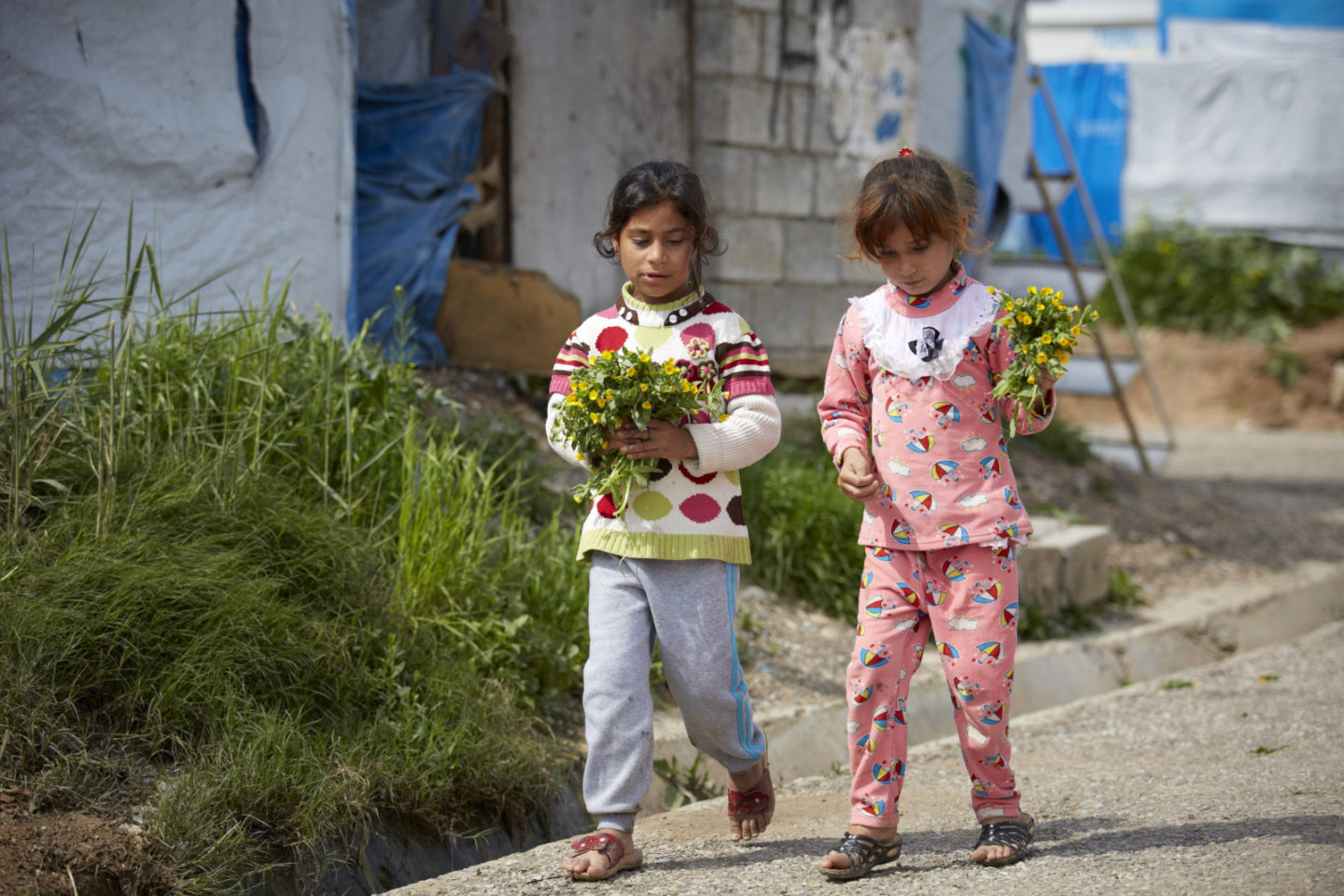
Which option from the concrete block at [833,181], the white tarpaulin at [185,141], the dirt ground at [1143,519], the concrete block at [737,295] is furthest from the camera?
the concrete block at [833,181]

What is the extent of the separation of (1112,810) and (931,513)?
1022 mm

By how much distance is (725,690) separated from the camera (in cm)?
284

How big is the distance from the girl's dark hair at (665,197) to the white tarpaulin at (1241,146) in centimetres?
1525

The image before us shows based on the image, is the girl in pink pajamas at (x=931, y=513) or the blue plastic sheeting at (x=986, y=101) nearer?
the girl in pink pajamas at (x=931, y=513)

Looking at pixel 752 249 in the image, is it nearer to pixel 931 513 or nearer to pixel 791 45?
pixel 791 45

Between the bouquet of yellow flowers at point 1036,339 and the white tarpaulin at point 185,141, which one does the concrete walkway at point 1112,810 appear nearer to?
the bouquet of yellow flowers at point 1036,339

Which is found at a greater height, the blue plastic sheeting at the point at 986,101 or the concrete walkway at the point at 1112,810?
the blue plastic sheeting at the point at 986,101

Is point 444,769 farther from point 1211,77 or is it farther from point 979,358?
point 1211,77

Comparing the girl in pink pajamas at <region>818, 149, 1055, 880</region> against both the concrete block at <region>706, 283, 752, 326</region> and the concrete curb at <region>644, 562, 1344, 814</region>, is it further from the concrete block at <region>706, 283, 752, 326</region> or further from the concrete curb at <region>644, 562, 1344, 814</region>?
the concrete block at <region>706, 283, 752, 326</region>

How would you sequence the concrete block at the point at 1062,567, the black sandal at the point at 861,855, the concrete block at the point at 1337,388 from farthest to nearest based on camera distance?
the concrete block at the point at 1337,388
the concrete block at the point at 1062,567
the black sandal at the point at 861,855

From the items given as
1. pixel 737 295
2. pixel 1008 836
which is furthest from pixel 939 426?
pixel 737 295

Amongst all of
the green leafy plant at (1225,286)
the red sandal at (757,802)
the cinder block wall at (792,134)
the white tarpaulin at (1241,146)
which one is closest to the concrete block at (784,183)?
the cinder block wall at (792,134)

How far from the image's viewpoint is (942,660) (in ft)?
9.16

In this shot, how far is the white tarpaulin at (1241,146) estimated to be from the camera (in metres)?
15.7
